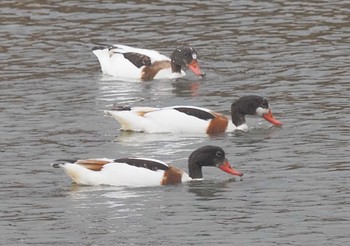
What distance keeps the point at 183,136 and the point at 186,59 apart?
469cm

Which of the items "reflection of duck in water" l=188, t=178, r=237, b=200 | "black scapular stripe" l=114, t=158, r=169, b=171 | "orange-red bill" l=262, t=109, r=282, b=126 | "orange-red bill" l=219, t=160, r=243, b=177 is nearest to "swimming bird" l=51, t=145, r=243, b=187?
"black scapular stripe" l=114, t=158, r=169, b=171

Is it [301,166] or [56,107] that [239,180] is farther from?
[56,107]

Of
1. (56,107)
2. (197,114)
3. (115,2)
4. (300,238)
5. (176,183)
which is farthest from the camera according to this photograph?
(115,2)

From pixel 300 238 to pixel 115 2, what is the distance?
Result: 17.4 meters

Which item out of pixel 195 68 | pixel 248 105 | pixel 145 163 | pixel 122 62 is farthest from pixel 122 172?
pixel 122 62

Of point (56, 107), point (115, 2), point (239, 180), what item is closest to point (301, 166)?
point (239, 180)

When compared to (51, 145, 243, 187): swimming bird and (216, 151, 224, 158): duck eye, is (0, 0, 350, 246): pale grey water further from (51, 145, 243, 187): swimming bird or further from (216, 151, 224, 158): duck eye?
(216, 151, 224, 158): duck eye

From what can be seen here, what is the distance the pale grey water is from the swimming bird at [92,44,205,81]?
0.36m

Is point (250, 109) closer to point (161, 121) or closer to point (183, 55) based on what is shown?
point (161, 121)

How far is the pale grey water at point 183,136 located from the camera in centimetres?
1702

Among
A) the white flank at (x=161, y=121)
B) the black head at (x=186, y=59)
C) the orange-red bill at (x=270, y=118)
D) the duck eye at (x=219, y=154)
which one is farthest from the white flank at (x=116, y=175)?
the black head at (x=186, y=59)

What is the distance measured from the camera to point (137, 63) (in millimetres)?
27562

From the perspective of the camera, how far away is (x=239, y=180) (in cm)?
1931

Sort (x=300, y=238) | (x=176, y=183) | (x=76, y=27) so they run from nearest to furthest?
(x=300, y=238)
(x=176, y=183)
(x=76, y=27)
